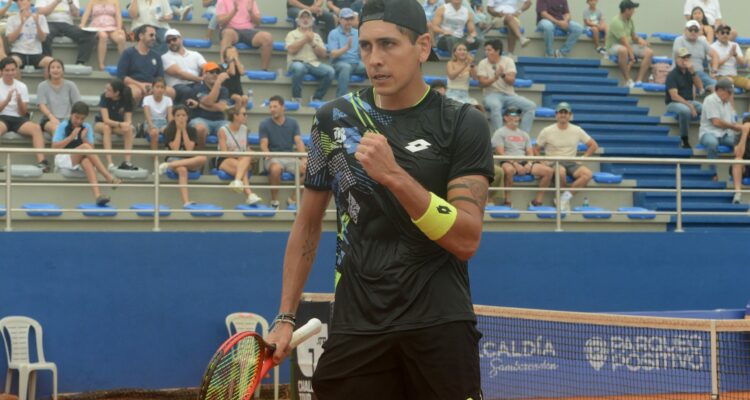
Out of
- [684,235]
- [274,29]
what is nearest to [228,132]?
[274,29]

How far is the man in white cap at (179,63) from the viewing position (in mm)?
15258

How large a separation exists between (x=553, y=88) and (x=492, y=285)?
5.52 metres

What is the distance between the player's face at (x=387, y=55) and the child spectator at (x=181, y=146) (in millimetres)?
9518

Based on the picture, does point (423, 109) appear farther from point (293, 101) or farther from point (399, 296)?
point (293, 101)

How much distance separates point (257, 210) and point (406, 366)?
9478 millimetres

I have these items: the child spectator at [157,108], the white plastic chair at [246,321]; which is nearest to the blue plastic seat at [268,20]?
the child spectator at [157,108]

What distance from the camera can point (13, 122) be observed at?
540 inches

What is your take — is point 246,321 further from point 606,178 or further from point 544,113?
point 544,113

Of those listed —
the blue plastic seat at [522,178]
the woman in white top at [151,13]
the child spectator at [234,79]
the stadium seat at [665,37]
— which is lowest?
the blue plastic seat at [522,178]

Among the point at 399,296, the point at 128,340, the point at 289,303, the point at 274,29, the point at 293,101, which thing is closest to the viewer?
the point at 399,296

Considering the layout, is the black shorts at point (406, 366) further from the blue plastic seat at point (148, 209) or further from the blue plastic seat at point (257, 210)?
the blue plastic seat at point (257, 210)

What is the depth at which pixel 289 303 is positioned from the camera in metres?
4.02

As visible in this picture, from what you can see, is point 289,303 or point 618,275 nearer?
point 289,303

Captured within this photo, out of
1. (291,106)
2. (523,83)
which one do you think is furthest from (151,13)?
(523,83)
